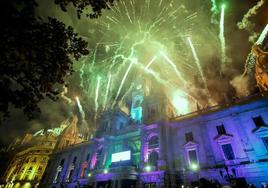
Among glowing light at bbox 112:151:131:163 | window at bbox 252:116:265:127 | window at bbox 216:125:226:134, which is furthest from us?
glowing light at bbox 112:151:131:163

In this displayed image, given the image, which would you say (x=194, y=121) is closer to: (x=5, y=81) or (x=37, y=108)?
(x=37, y=108)

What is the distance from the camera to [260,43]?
102ft

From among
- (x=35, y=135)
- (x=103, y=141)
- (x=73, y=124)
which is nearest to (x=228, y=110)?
(x=103, y=141)

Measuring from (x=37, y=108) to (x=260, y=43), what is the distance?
124ft

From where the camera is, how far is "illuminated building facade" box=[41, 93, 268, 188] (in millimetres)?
21047

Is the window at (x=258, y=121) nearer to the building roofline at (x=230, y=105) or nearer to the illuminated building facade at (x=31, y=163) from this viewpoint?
the building roofline at (x=230, y=105)

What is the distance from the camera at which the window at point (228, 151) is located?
22.4 metres

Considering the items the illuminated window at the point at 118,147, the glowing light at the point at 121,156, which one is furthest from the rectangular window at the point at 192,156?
the illuminated window at the point at 118,147

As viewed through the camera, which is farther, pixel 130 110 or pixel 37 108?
pixel 130 110

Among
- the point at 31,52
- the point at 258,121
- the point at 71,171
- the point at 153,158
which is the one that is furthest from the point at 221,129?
the point at 71,171

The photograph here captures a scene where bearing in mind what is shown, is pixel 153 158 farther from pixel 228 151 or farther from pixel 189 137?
pixel 228 151

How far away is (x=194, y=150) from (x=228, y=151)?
15.3 feet

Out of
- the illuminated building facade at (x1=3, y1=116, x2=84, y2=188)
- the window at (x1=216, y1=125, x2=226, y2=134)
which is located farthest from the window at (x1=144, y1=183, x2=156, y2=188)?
the illuminated building facade at (x1=3, y1=116, x2=84, y2=188)

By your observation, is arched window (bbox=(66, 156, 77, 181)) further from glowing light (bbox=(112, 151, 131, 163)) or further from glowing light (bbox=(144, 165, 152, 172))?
glowing light (bbox=(144, 165, 152, 172))
